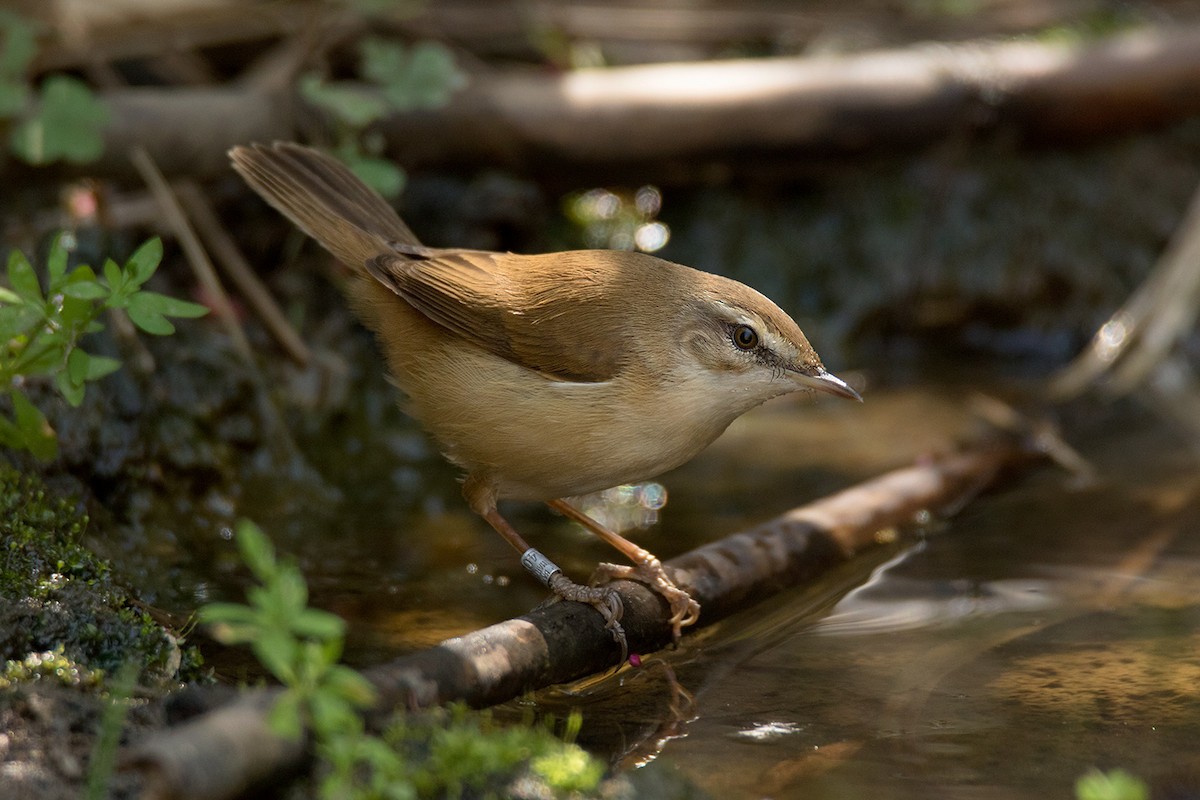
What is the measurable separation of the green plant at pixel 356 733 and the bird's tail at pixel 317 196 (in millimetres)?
2032

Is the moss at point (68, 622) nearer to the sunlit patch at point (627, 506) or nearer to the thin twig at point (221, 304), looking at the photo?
the thin twig at point (221, 304)

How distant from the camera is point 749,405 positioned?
3.93 metres

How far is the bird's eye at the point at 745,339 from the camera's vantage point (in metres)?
3.91

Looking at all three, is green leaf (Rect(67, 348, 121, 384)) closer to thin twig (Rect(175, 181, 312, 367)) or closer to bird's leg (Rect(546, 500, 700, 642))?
bird's leg (Rect(546, 500, 700, 642))

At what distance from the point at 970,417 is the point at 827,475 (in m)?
0.94

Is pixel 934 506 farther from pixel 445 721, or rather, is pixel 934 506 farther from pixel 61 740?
pixel 61 740

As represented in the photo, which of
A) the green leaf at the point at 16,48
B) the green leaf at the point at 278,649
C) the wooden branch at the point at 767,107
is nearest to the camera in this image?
the green leaf at the point at 278,649

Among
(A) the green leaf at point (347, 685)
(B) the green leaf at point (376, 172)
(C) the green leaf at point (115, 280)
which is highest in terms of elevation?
(B) the green leaf at point (376, 172)

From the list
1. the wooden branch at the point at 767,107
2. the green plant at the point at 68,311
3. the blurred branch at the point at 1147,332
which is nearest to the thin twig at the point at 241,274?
the wooden branch at the point at 767,107

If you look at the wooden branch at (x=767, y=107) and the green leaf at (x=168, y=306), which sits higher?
the wooden branch at (x=767, y=107)

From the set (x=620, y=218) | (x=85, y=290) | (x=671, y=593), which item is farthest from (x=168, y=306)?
(x=620, y=218)

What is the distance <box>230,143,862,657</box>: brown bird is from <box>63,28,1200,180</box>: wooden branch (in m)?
1.80

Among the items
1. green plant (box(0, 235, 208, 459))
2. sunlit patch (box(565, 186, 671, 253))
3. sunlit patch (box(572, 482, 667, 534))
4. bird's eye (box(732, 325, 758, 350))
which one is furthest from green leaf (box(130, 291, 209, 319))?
sunlit patch (box(565, 186, 671, 253))

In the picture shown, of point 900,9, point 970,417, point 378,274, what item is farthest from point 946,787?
point 900,9
